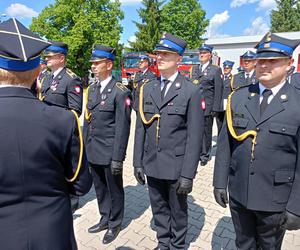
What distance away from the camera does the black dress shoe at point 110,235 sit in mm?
3449

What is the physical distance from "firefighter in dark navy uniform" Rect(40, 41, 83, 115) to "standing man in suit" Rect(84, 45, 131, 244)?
33 centimetres

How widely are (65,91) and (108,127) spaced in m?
0.88

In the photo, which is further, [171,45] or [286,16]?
→ [286,16]

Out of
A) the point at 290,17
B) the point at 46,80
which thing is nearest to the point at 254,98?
the point at 46,80

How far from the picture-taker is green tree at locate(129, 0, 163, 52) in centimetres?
3900

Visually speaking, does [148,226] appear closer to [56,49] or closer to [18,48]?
[56,49]

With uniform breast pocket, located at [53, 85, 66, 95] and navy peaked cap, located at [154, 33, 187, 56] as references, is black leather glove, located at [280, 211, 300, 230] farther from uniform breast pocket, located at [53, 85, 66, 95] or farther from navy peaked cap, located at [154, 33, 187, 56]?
uniform breast pocket, located at [53, 85, 66, 95]

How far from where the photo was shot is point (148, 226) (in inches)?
150

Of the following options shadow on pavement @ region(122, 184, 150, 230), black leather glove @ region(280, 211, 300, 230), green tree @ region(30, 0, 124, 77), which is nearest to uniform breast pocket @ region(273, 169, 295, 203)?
black leather glove @ region(280, 211, 300, 230)

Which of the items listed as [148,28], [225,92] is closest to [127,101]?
[225,92]

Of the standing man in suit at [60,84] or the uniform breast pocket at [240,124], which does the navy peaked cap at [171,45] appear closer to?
the uniform breast pocket at [240,124]

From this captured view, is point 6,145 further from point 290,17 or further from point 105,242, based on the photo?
point 290,17

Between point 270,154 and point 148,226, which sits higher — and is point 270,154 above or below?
above

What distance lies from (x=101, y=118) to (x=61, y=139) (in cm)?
184
